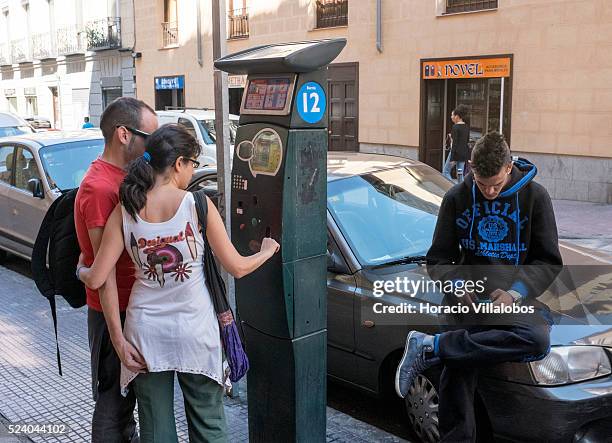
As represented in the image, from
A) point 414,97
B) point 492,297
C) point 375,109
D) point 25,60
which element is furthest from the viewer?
point 25,60

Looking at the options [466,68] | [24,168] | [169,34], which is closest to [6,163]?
[24,168]

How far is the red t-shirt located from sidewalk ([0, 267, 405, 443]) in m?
1.39

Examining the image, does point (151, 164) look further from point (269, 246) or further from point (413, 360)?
point (413, 360)

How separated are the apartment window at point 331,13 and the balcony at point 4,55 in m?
25.3

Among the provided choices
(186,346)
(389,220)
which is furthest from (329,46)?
(389,220)

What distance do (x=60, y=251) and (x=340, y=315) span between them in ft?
5.68

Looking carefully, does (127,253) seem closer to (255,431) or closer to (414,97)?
(255,431)

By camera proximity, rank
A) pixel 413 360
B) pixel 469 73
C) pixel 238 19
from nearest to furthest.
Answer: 1. pixel 413 360
2. pixel 469 73
3. pixel 238 19

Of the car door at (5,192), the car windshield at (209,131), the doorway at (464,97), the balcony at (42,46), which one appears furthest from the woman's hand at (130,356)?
the balcony at (42,46)

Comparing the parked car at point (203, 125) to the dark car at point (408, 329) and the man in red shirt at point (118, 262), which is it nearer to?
the dark car at point (408, 329)

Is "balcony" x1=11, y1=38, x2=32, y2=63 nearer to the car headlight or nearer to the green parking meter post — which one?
the green parking meter post

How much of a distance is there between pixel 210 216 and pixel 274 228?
49 centimetres

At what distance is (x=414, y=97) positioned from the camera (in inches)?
621

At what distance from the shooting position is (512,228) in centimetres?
343
